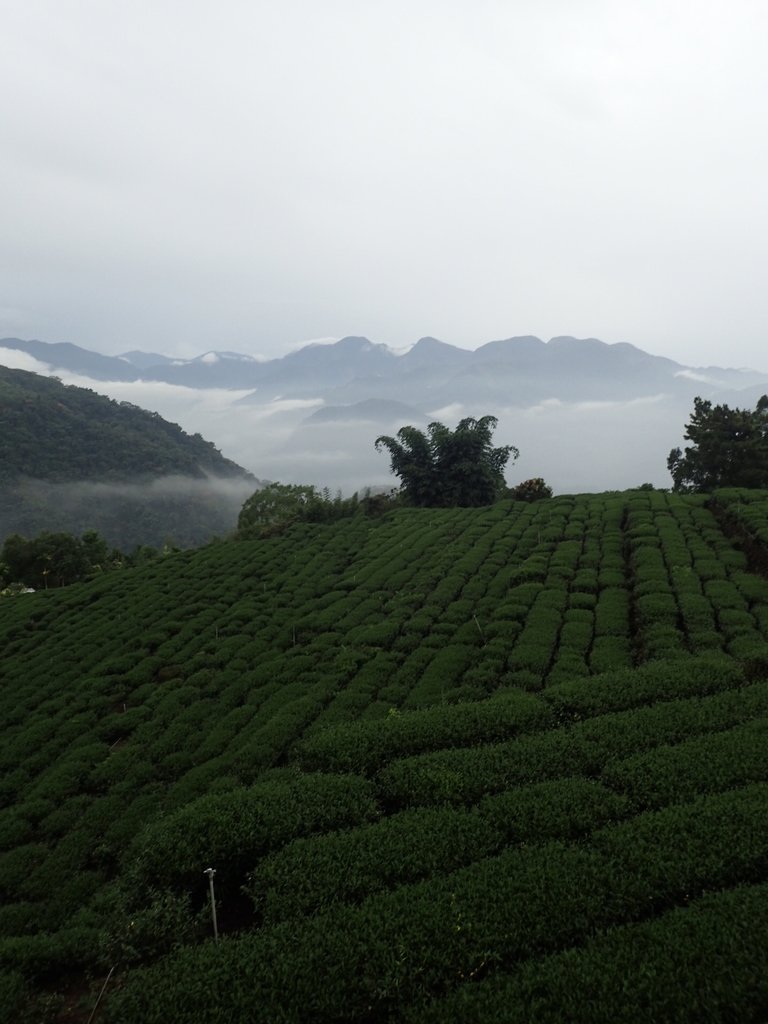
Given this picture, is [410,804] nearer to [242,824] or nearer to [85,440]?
[242,824]

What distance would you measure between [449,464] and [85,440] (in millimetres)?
73649

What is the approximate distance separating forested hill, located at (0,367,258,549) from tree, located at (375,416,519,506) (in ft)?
141

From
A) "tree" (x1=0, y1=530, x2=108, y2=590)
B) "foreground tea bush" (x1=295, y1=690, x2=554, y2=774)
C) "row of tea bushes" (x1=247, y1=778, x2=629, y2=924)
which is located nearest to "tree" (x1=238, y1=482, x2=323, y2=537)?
"tree" (x1=0, y1=530, x2=108, y2=590)

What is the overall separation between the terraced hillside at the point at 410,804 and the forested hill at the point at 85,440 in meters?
74.0

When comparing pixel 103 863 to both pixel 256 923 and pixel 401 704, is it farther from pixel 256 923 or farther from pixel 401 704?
pixel 401 704

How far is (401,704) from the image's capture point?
42.3 ft

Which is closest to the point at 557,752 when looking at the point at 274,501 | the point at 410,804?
the point at 410,804

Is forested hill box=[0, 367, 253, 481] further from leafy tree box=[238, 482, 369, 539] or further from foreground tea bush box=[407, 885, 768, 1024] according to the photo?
foreground tea bush box=[407, 885, 768, 1024]

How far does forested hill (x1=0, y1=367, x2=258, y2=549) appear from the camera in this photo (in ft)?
254

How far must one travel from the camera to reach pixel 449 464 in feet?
132

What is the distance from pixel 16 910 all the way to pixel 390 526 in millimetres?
22435

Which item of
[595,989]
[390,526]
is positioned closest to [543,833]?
[595,989]

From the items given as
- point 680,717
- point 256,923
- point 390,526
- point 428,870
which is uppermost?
point 390,526

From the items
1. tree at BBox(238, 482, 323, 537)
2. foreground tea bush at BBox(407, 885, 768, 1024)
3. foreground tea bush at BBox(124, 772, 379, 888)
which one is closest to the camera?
foreground tea bush at BBox(407, 885, 768, 1024)
